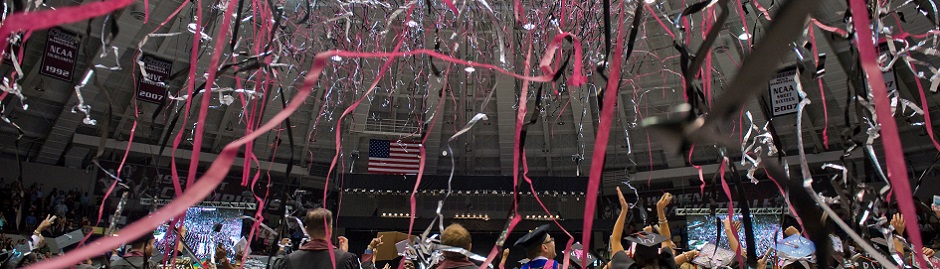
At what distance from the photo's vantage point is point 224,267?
4348mm

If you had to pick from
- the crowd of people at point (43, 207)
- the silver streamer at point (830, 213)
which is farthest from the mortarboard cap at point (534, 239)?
the crowd of people at point (43, 207)

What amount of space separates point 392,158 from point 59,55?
6592mm

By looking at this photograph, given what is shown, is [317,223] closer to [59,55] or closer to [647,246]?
[647,246]

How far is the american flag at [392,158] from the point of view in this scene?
1457 centimetres

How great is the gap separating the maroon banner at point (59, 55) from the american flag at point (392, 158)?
6.01 meters

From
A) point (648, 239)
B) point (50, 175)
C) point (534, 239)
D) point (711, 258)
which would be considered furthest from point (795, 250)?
point (50, 175)

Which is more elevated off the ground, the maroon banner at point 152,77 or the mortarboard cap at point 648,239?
the maroon banner at point 152,77

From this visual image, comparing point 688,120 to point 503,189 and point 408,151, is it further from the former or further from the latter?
point 503,189

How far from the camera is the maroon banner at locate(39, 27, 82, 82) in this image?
10.7 metres

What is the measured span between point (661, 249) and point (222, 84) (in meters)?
13.6

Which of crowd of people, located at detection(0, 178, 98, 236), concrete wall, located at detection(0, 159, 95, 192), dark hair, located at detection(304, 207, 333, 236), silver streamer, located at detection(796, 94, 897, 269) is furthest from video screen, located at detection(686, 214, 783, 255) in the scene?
concrete wall, located at detection(0, 159, 95, 192)

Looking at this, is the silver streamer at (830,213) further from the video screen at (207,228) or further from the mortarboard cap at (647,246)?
the video screen at (207,228)

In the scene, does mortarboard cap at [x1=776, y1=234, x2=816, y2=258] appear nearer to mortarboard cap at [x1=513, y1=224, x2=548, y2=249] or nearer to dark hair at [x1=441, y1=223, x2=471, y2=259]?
mortarboard cap at [x1=513, y1=224, x2=548, y2=249]

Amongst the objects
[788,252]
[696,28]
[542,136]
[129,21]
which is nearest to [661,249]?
[788,252]
